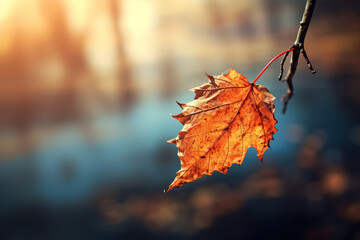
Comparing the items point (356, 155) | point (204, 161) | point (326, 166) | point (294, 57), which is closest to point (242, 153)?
point (204, 161)

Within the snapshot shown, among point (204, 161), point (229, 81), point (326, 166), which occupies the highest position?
point (326, 166)

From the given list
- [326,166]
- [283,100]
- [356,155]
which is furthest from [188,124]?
[356,155]

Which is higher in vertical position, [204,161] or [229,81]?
[229,81]

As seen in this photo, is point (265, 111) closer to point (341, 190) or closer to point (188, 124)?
point (188, 124)

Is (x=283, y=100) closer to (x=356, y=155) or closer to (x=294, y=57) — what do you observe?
(x=294, y=57)

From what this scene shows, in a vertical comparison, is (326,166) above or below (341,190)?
above

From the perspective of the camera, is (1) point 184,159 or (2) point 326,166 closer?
(1) point 184,159
